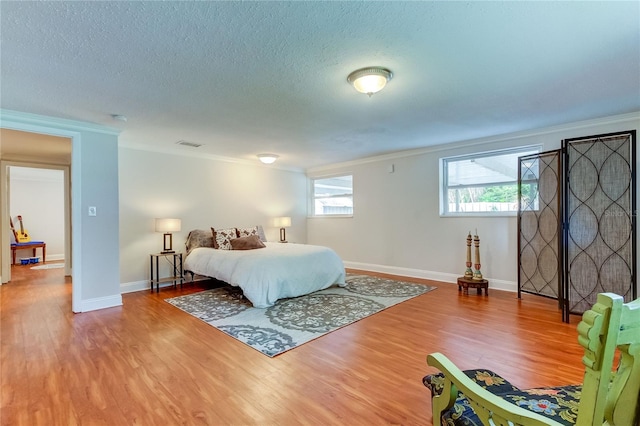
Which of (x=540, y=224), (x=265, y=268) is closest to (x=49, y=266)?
(x=265, y=268)

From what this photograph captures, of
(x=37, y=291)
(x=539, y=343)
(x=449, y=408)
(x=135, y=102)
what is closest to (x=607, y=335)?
(x=449, y=408)

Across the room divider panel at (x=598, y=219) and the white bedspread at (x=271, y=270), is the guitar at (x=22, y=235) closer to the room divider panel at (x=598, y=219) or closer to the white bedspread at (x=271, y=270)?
the white bedspread at (x=271, y=270)

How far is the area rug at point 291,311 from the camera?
2.84 m

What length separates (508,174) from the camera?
14.8ft

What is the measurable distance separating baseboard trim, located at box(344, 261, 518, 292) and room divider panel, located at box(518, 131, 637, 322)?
78 cm

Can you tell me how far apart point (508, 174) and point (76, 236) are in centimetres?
577

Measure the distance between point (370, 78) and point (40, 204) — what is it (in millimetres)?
9667

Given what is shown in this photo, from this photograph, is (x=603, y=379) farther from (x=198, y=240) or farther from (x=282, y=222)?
(x=282, y=222)

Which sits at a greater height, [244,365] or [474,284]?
[474,284]

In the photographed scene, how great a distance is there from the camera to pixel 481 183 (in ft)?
15.6

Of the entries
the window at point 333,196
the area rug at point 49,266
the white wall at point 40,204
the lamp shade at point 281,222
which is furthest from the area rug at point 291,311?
the white wall at point 40,204

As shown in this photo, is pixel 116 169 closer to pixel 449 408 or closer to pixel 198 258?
pixel 198 258

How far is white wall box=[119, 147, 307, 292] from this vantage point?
4.70 m

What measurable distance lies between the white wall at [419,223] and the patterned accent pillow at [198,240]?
2.66 m
